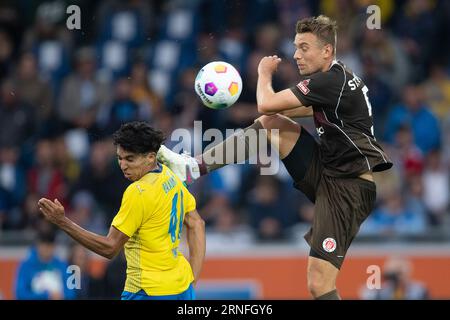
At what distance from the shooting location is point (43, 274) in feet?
36.4

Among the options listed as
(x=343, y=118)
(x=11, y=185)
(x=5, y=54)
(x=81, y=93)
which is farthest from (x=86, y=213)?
(x=343, y=118)

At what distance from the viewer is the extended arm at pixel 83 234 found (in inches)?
281

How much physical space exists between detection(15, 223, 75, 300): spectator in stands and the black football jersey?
369 cm

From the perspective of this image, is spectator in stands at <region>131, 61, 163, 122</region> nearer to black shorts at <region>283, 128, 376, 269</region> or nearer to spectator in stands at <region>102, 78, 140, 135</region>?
spectator in stands at <region>102, 78, 140, 135</region>

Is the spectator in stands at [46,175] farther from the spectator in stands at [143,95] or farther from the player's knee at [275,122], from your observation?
the player's knee at [275,122]

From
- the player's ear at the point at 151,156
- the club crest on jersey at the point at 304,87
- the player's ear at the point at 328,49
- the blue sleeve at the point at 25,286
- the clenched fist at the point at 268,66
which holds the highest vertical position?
the player's ear at the point at 328,49

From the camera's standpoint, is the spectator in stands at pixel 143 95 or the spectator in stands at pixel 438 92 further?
the spectator in stands at pixel 438 92

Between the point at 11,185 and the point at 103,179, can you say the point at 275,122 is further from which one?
the point at 11,185

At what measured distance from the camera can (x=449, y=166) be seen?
1362 cm

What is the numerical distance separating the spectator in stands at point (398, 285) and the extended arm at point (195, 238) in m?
3.84

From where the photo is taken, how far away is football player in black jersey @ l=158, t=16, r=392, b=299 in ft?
27.3

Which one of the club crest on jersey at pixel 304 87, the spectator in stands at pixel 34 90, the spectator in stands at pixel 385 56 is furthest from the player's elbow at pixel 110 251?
the spectator in stands at pixel 385 56
